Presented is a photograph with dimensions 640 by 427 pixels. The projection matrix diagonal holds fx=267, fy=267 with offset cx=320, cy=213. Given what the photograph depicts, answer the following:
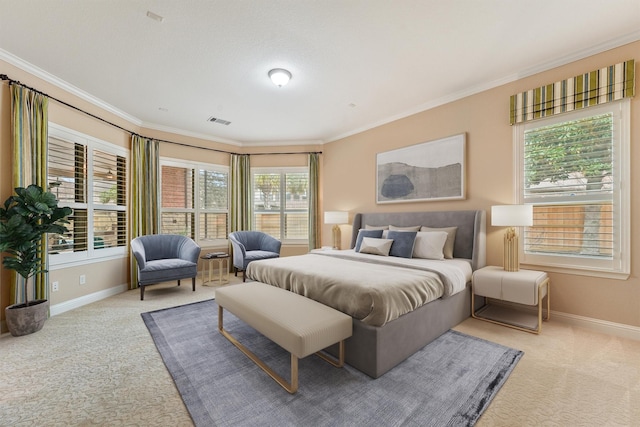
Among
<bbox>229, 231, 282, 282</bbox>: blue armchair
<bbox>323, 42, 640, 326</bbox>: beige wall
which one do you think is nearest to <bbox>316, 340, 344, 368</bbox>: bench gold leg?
<bbox>323, 42, 640, 326</bbox>: beige wall

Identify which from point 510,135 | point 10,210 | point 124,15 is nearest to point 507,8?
point 510,135

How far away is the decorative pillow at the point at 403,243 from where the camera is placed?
3.69m

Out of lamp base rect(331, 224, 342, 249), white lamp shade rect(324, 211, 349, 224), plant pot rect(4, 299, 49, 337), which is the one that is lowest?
plant pot rect(4, 299, 49, 337)

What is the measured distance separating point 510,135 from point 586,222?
51.3 inches

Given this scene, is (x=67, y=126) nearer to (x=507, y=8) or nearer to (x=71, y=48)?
(x=71, y=48)

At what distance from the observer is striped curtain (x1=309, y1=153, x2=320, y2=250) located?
5980 mm

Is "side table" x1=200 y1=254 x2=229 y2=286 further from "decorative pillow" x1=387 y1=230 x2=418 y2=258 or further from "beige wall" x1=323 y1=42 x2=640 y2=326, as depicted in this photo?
"decorative pillow" x1=387 y1=230 x2=418 y2=258

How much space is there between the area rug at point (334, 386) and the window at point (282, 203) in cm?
361

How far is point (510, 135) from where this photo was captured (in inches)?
135

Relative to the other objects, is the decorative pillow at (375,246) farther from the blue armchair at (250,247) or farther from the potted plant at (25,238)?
the potted plant at (25,238)

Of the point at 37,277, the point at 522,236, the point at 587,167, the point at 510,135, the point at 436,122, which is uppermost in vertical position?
the point at 436,122

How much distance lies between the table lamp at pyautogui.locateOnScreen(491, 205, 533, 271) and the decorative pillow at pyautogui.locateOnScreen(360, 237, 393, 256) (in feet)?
4.41

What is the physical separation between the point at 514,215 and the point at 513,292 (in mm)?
837

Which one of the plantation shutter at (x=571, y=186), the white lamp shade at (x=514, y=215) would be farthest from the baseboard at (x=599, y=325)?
the white lamp shade at (x=514, y=215)
